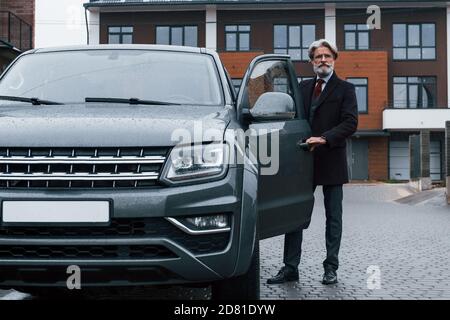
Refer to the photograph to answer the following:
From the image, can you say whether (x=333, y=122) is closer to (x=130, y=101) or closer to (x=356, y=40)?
(x=130, y=101)

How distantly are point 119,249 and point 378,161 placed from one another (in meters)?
36.7

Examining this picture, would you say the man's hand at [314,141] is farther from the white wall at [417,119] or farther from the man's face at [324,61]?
the white wall at [417,119]

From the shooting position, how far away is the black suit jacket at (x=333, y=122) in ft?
18.6

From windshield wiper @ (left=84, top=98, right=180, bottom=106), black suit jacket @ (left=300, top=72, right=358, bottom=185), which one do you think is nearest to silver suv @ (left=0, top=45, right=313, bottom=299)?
windshield wiper @ (left=84, top=98, right=180, bottom=106)

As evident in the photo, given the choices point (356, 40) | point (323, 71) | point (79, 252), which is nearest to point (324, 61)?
point (323, 71)

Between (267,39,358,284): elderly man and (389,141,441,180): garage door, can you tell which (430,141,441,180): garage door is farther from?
(267,39,358,284): elderly man

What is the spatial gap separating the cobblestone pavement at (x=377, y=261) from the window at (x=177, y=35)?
2784cm

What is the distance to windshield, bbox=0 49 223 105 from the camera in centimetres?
464

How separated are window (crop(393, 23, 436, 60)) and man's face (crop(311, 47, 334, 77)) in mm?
35385

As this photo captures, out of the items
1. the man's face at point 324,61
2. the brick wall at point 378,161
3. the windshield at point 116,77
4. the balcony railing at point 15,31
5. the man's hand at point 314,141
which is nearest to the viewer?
the windshield at point 116,77

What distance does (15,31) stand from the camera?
73.9 feet

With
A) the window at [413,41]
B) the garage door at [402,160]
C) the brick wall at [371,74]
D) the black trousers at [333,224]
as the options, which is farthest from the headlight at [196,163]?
the window at [413,41]

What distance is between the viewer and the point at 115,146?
135 inches

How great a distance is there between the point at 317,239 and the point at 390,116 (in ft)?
97.0
